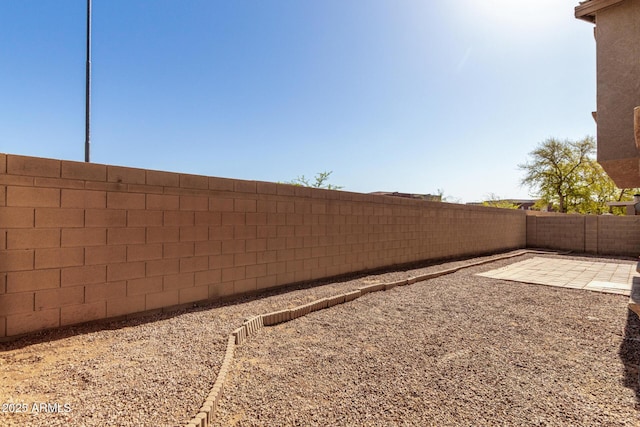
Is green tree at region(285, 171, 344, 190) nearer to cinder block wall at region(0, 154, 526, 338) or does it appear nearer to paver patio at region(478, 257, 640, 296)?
paver patio at region(478, 257, 640, 296)

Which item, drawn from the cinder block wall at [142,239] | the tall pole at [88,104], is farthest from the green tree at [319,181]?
the cinder block wall at [142,239]

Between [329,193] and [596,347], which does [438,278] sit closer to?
[329,193]

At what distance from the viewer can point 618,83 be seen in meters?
6.57

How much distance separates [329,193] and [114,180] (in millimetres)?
4027

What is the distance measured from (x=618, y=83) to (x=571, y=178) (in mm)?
26998

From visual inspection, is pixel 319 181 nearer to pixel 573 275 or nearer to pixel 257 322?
pixel 573 275

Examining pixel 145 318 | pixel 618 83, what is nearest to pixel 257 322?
pixel 145 318

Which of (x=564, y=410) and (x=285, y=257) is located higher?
(x=285, y=257)

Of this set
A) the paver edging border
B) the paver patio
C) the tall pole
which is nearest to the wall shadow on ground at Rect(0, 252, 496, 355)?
the paver edging border

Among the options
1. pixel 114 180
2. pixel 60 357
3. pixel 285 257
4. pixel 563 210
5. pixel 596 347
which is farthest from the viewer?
pixel 563 210

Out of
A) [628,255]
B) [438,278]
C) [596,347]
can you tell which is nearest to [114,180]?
[596,347]

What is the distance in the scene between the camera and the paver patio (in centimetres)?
693

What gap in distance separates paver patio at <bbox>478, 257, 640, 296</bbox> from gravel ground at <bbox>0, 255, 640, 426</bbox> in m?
2.60

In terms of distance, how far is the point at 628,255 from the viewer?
14078 mm
